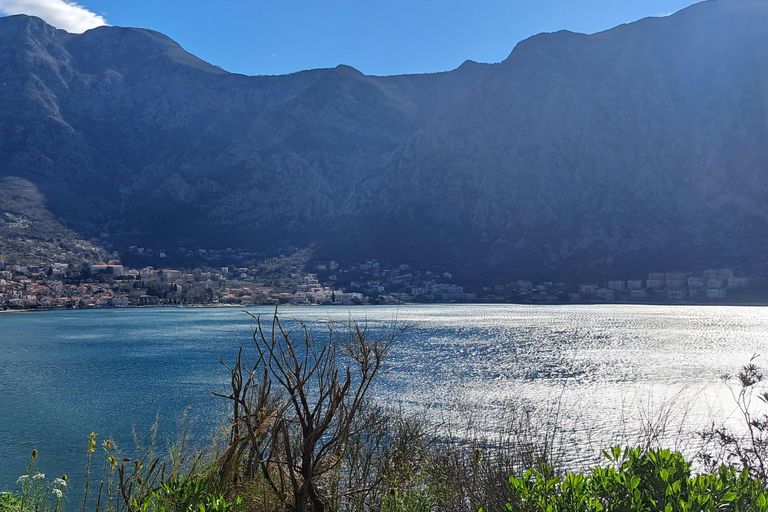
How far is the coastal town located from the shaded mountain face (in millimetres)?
3926

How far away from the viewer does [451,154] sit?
109312 millimetres

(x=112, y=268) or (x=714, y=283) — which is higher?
(x=112, y=268)

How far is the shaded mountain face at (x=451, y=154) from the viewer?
98.9 m

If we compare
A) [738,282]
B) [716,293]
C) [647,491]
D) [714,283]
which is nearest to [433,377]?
[647,491]

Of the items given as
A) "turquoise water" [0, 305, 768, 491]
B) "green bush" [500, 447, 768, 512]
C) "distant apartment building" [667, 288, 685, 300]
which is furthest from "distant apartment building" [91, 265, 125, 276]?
"green bush" [500, 447, 768, 512]

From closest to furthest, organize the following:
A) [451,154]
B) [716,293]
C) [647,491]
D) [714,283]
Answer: [647,491] < [716,293] < [714,283] < [451,154]

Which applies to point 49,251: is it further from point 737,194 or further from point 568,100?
point 737,194

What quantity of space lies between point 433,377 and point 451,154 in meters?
84.0

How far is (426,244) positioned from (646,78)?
2153 inches

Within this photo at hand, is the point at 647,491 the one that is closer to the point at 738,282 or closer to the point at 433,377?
the point at 433,377

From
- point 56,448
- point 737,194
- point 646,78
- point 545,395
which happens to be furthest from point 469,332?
point 646,78

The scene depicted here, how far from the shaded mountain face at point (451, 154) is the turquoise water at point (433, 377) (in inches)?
1517

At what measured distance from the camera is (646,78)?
374 ft

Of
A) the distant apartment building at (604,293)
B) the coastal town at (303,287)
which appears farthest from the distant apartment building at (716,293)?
the distant apartment building at (604,293)
